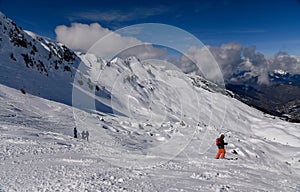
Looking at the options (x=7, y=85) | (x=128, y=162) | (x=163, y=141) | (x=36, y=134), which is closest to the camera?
(x=128, y=162)

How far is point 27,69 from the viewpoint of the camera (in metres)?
50.5

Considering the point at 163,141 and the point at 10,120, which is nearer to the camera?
the point at 10,120

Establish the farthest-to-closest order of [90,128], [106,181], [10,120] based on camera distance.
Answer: [90,128]
[10,120]
[106,181]

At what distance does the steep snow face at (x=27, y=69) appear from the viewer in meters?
41.8

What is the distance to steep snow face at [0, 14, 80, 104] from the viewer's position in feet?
137

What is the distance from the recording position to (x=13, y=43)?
5522cm

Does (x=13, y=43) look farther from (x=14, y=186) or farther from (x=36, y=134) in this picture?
(x=14, y=186)

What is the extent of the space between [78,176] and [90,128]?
59.8ft

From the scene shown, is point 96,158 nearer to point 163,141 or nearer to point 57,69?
point 163,141

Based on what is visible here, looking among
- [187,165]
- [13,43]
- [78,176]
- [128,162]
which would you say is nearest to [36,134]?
[128,162]

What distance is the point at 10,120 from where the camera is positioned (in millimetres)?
22922

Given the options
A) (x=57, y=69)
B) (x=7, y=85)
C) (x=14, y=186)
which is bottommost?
(x=14, y=186)

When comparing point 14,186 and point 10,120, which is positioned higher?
point 10,120

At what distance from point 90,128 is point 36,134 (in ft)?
29.3
